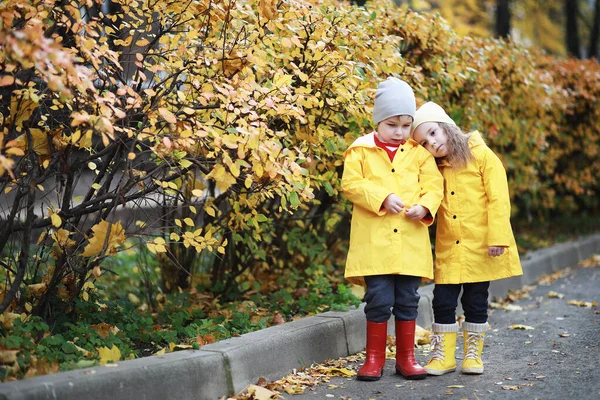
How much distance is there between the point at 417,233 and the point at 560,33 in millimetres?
19167

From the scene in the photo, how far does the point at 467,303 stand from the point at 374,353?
670 millimetres

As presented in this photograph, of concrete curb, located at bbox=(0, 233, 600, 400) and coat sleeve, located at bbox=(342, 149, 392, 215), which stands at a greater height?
coat sleeve, located at bbox=(342, 149, 392, 215)

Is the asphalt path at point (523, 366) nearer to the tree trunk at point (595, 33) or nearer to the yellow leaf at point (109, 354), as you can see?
the yellow leaf at point (109, 354)

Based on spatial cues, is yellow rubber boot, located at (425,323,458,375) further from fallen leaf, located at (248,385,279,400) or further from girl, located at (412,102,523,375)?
fallen leaf, located at (248,385,279,400)

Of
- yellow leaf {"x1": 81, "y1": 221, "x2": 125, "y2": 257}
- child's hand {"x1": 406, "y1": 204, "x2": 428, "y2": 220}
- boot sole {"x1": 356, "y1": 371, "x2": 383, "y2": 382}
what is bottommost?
boot sole {"x1": 356, "y1": 371, "x2": 383, "y2": 382}

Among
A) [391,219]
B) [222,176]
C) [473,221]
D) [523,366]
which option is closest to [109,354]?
[222,176]

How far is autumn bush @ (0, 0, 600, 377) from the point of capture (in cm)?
348

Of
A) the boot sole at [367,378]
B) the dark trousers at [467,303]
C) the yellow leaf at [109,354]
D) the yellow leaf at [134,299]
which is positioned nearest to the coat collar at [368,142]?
the dark trousers at [467,303]

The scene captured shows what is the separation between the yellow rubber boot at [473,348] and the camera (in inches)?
166

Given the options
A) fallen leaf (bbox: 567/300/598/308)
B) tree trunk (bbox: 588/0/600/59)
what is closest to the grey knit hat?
fallen leaf (bbox: 567/300/598/308)

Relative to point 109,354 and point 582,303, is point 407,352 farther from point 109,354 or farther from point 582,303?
point 582,303

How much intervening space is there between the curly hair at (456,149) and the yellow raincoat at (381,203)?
0.14 meters

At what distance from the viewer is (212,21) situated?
423 centimetres

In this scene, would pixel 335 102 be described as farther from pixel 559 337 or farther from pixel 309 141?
pixel 559 337
